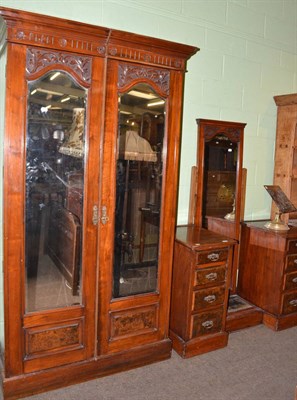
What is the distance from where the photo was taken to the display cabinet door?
1917mm

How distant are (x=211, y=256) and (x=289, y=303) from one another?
1.08 metres

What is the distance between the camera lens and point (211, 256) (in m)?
2.57

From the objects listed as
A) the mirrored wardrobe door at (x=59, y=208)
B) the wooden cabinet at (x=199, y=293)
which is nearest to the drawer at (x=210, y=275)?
the wooden cabinet at (x=199, y=293)

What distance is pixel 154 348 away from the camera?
246 centimetres

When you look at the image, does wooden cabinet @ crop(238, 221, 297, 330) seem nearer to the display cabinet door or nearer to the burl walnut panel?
the burl walnut panel

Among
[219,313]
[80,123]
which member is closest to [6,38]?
[80,123]

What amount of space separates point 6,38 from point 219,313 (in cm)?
233

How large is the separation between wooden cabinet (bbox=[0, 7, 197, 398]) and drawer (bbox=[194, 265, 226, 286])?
0.24 metres

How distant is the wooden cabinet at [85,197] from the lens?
1.93 meters

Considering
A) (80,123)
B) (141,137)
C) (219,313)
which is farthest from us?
(219,313)

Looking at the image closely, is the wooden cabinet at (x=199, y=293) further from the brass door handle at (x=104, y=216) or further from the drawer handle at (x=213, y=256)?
the brass door handle at (x=104, y=216)

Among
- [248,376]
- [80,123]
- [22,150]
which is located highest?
[80,123]

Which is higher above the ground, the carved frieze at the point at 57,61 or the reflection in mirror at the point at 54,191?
the carved frieze at the point at 57,61

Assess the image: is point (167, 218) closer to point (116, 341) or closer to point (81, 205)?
point (81, 205)
